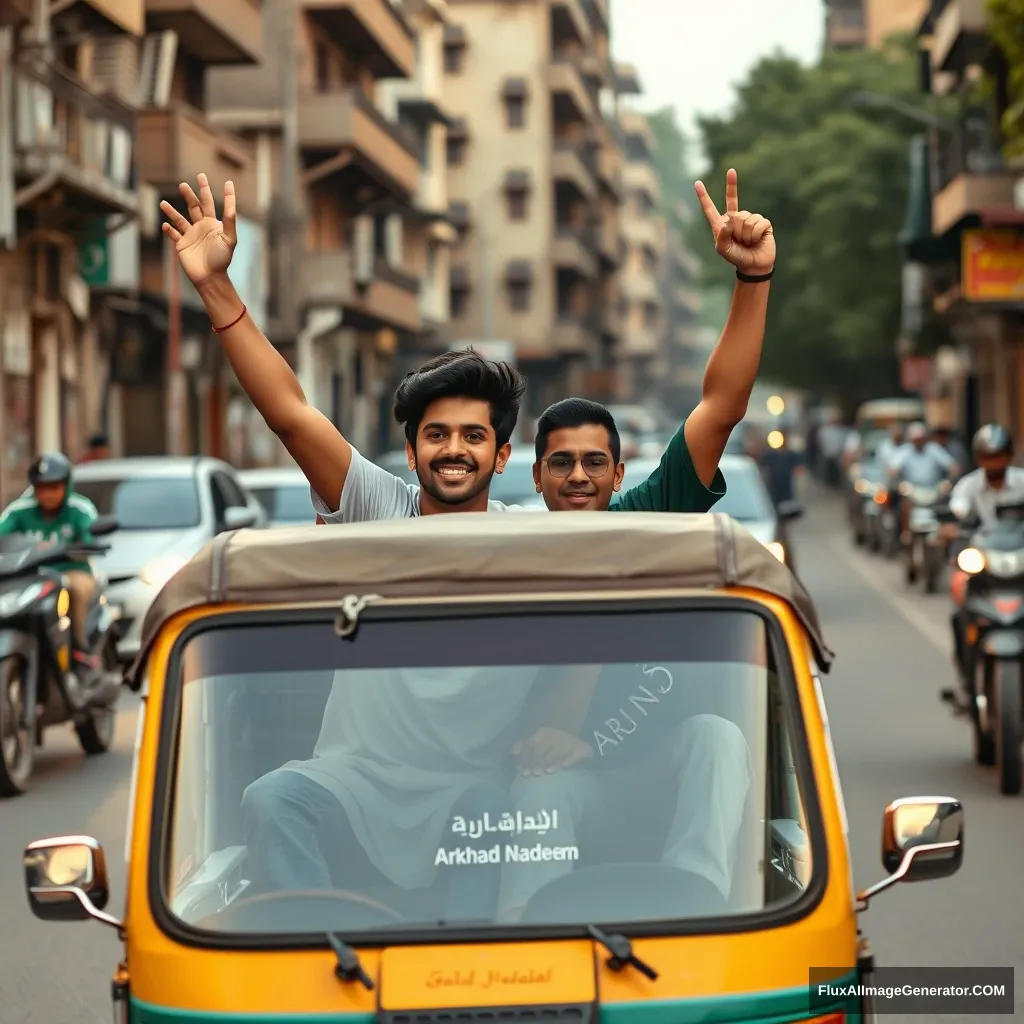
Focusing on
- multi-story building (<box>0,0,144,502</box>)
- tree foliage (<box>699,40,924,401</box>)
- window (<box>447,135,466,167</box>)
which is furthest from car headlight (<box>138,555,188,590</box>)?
window (<box>447,135,466,167</box>)

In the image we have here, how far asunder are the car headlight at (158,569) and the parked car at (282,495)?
3.82 m

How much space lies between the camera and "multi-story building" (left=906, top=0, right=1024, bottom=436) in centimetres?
3916

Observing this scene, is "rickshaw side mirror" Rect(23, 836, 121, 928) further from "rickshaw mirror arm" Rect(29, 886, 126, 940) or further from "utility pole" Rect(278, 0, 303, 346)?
"utility pole" Rect(278, 0, 303, 346)

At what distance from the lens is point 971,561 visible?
11461 millimetres

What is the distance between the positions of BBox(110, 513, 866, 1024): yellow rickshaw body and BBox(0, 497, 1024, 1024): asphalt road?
3.13m

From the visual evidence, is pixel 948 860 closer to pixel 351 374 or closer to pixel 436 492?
pixel 436 492

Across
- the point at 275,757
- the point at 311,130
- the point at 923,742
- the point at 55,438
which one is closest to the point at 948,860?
the point at 275,757

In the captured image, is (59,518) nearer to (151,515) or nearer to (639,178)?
(151,515)

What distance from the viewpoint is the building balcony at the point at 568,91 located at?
84.1 meters

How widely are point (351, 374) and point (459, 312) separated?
24256 mm

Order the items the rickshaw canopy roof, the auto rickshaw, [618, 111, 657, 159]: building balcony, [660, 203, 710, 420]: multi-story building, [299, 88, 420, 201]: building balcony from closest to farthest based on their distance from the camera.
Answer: the auto rickshaw → the rickshaw canopy roof → [299, 88, 420, 201]: building balcony → [618, 111, 657, 159]: building balcony → [660, 203, 710, 420]: multi-story building

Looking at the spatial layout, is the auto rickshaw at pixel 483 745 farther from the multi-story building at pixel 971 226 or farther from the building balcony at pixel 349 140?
the building balcony at pixel 349 140

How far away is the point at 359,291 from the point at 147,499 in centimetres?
3125

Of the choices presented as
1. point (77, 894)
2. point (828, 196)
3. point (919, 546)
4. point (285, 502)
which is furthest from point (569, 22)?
point (77, 894)
